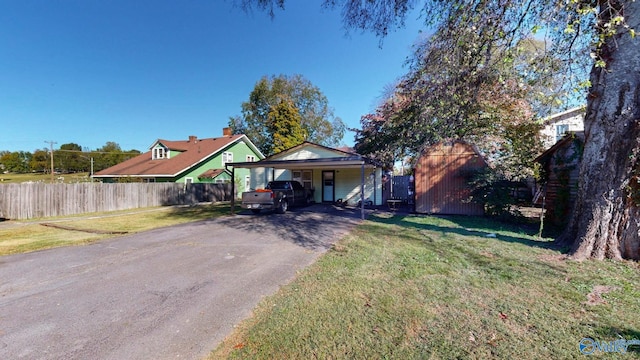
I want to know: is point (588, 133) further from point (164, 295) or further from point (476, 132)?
point (476, 132)

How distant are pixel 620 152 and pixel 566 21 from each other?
2.60 meters

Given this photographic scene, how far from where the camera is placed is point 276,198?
12.6 m

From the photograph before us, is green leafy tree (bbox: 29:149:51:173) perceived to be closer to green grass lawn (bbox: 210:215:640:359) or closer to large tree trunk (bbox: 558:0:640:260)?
green grass lawn (bbox: 210:215:640:359)

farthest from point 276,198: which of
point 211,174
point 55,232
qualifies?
point 211,174

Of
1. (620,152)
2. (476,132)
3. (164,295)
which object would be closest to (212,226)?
(164,295)

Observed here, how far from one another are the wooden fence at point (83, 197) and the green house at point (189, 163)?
9.66 ft

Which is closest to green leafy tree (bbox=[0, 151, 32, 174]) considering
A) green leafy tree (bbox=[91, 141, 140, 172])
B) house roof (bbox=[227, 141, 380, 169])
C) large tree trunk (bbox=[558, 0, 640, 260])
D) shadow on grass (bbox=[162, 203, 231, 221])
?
green leafy tree (bbox=[91, 141, 140, 172])

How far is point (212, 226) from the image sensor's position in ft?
32.4

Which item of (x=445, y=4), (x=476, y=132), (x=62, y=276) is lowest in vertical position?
(x=62, y=276)

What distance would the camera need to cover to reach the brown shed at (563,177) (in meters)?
7.84

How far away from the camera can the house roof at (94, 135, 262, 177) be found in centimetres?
2216

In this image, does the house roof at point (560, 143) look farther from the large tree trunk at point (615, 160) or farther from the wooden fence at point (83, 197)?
the wooden fence at point (83, 197)

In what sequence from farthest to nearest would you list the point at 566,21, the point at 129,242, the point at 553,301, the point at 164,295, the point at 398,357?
the point at 129,242, the point at 566,21, the point at 164,295, the point at 553,301, the point at 398,357

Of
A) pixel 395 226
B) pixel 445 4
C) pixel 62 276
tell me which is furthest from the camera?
pixel 395 226
